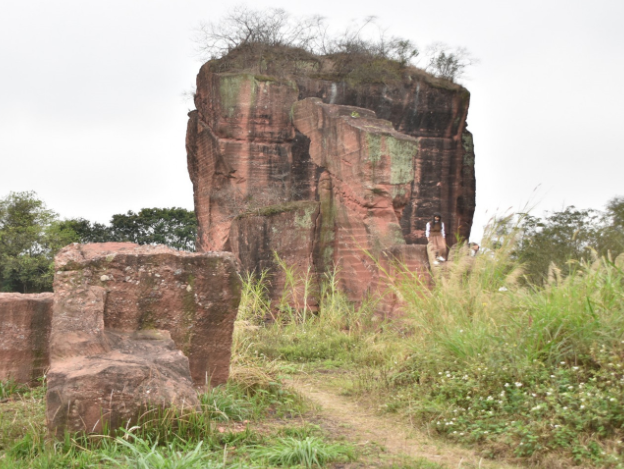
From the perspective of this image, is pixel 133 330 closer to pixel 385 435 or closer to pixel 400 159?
pixel 385 435

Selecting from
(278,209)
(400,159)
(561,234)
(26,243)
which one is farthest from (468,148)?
(26,243)

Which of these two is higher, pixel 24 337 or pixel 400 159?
pixel 400 159

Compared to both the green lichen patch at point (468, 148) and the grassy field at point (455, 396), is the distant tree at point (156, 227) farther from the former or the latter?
the grassy field at point (455, 396)

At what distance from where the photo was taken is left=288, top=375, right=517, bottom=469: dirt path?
11.7ft

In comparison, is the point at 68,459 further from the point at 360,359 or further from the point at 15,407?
the point at 360,359

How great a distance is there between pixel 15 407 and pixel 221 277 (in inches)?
64.4

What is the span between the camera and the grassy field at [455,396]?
130 inches

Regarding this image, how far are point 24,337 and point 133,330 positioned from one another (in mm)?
1358

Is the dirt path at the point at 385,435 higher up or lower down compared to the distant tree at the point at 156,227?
lower down

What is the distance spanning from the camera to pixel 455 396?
4.39 metres

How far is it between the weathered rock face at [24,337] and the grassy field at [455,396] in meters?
0.23

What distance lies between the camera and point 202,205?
19516mm

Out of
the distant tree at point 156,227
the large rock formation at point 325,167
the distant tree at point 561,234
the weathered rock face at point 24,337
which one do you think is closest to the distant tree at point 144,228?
the distant tree at point 156,227

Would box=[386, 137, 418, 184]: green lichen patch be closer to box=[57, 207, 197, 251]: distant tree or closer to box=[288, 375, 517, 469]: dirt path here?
box=[288, 375, 517, 469]: dirt path
